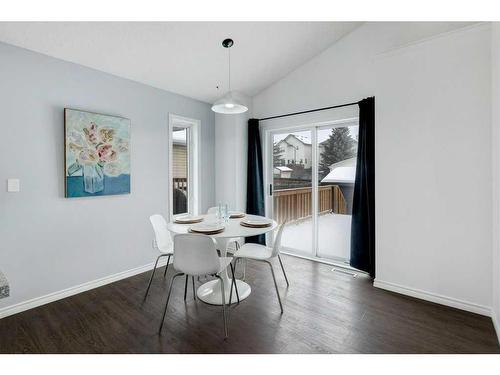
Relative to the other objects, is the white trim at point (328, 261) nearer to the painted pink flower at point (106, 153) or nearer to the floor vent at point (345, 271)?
the floor vent at point (345, 271)

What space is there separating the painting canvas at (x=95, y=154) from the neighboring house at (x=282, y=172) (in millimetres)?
2102

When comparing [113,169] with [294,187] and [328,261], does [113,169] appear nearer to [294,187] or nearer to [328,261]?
[294,187]

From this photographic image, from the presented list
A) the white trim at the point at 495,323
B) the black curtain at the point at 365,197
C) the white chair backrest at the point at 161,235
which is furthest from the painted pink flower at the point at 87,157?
the white trim at the point at 495,323

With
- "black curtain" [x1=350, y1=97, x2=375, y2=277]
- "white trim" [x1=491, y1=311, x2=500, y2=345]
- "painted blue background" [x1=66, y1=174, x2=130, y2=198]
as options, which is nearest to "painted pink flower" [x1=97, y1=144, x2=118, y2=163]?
"painted blue background" [x1=66, y1=174, x2=130, y2=198]

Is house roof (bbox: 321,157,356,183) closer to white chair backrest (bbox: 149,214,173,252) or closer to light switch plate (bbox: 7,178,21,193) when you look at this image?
white chair backrest (bbox: 149,214,173,252)

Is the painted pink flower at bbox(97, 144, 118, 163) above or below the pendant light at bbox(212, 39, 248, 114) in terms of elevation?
below

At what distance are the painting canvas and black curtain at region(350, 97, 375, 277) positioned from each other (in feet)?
8.76

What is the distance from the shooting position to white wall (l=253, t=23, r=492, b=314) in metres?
2.21

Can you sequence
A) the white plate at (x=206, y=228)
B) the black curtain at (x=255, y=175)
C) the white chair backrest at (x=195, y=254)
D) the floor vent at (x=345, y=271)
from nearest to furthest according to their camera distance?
the white chair backrest at (x=195, y=254) < the white plate at (x=206, y=228) < the floor vent at (x=345, y=271) < the black curtain at (x=255, y=175)

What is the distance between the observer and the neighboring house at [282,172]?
3.94 metres

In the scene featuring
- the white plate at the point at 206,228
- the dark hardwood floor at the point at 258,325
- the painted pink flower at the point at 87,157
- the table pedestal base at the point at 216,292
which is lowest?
the dark hardwood floor at the point at 258,325

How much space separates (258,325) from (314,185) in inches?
83.2

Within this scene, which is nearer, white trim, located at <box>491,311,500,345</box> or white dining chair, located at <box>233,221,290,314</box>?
white trim, located at <box>491,311,500,345</box>

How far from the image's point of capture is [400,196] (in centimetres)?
261
